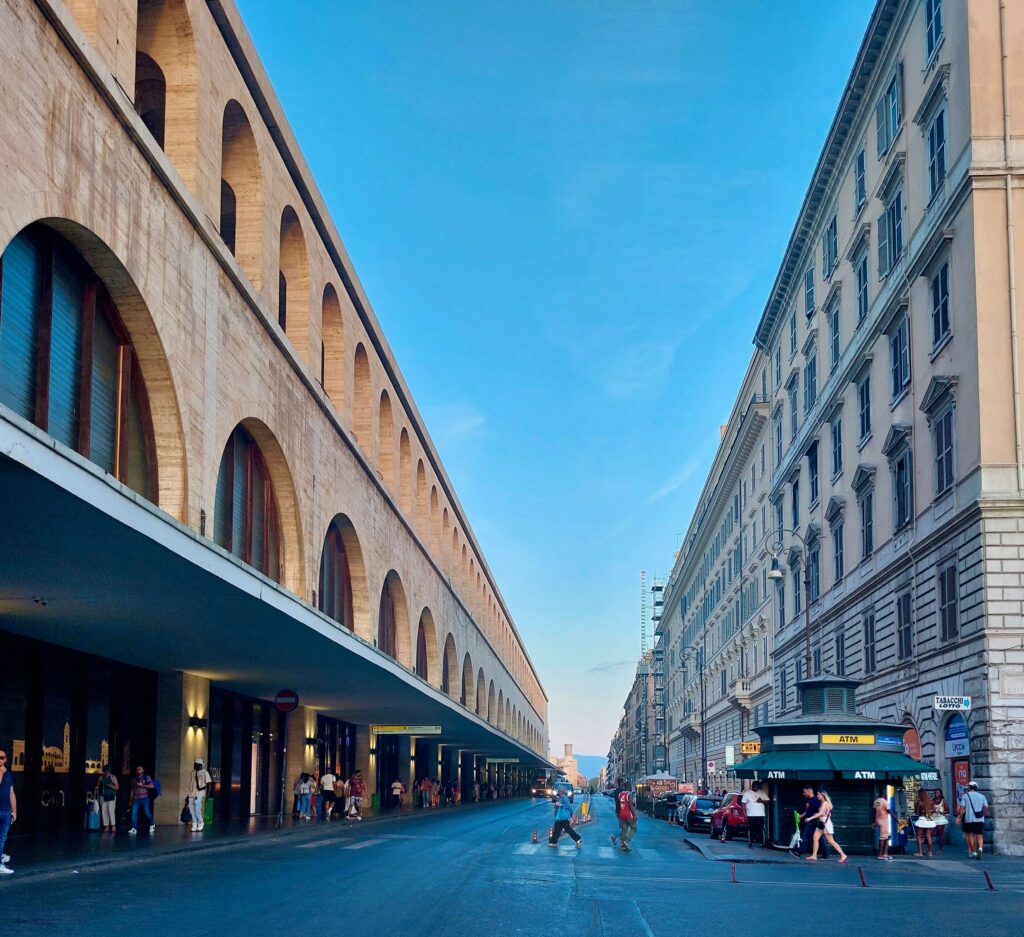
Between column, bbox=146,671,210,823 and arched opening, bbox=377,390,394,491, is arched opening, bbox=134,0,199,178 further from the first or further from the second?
arched opening, bbox=377,390,394,491

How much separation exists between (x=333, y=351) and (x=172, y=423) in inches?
596

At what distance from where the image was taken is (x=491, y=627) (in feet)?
287

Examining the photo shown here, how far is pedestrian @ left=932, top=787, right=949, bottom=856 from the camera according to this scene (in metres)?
29.2

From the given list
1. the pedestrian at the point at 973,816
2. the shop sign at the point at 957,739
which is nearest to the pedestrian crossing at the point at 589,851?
the pedestrian at the point at 973,816

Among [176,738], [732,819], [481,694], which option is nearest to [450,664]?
[481,694]

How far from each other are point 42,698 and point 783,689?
37579 mm

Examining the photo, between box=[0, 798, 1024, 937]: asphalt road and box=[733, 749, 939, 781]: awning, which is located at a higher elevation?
box=[733, 749, 939, 781]: awning

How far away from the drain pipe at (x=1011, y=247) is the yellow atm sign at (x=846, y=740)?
22.1ft

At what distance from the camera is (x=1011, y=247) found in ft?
102

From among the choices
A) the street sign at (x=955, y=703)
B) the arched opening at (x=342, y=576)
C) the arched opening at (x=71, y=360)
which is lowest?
the street sign at (x=955, y=703)

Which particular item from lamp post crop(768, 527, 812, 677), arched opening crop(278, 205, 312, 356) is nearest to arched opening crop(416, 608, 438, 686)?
lamp post crop(768, 527, 812, 677)

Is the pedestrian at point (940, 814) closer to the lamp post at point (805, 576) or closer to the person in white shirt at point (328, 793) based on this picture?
the lamp post at point (805, 576)

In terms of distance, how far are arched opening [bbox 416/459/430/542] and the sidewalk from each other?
67.4 ft

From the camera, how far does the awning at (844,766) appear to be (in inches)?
1083
